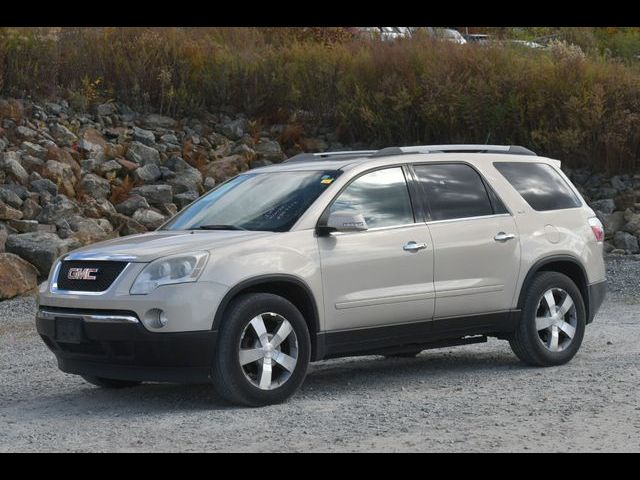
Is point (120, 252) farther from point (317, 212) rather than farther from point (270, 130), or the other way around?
point (270, 130)

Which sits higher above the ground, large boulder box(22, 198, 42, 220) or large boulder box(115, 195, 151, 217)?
large boulder box(22, 198, 42, 220)

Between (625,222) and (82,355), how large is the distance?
12.9 meters

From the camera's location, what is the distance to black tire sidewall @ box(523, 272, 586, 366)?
9.95 meters

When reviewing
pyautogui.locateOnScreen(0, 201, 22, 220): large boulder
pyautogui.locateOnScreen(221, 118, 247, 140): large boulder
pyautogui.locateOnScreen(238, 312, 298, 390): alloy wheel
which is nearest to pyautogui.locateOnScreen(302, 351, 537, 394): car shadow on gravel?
pyautogui.locateOnScreen(238, 312, 298, 390): alloy wheel

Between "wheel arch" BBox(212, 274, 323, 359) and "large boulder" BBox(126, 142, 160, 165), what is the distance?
11763 millimetres

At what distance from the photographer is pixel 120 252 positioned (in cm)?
846

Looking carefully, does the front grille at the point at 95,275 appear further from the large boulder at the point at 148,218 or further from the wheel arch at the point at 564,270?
the large boulder at the point at 148,218

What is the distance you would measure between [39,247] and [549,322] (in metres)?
8.41

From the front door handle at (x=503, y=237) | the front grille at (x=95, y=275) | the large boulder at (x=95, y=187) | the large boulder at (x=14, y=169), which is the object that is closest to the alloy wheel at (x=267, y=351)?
the front grille at (x=95, y=275)

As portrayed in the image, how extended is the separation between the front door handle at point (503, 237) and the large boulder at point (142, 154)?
11.2 metres

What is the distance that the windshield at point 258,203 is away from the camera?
900cm

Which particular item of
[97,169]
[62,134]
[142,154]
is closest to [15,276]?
[97,169]

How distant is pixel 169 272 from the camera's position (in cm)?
820

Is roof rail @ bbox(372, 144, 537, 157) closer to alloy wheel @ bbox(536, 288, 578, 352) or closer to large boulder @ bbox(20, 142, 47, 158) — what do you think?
alloy wheel @ bbox(536, 288, 578, 352)
